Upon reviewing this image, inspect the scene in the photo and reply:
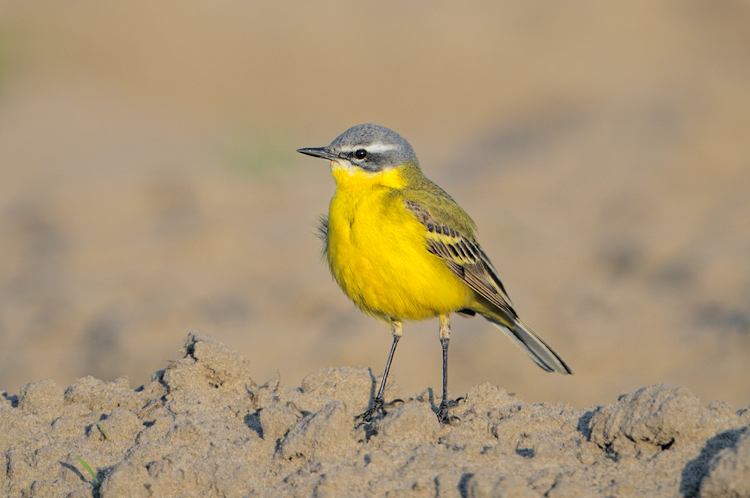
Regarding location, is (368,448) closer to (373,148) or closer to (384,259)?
(384,259)

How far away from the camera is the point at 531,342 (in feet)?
21.9

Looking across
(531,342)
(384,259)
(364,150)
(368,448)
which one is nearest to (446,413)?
(368,448)

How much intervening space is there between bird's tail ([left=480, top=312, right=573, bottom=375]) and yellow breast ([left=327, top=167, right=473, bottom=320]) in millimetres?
785

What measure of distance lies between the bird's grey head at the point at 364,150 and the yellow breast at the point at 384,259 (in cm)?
30

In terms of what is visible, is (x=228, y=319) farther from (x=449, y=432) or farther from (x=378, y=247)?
(x=449, y=432)

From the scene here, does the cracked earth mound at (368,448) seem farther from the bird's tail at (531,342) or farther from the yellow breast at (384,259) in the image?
the bird's tail at (531,342)

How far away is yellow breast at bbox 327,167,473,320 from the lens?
5742 millimetres

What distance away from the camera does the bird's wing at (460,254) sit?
612 cm

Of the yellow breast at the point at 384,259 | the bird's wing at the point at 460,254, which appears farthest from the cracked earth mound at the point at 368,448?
the bird's wing at the point at 460,254

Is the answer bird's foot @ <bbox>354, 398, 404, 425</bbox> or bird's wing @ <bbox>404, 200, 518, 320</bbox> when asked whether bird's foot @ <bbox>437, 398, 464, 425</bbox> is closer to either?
bird's foot @ <bbox>354, 398, 404, 425</bbox>

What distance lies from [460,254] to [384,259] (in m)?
0.89

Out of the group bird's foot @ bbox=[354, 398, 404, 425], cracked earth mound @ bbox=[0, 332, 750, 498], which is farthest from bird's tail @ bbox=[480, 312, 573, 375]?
bird's foot @ bbox=[354, 398, 404, 425]

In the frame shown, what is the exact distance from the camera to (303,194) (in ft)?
52.0

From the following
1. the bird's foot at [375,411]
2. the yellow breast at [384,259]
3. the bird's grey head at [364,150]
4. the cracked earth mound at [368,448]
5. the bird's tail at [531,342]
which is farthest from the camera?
the bird's tail at [531,342]
